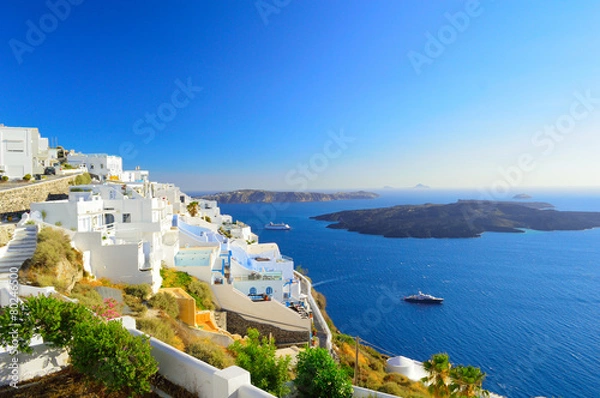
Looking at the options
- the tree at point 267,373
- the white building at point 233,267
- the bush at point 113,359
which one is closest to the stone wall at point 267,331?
the white building at point 233,267

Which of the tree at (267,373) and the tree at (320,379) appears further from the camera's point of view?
the tree at (267,373)

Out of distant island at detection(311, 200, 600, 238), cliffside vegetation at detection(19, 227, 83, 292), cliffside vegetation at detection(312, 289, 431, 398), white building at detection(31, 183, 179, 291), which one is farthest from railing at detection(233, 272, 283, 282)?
distant island at detection(311, 200, 600, 238)

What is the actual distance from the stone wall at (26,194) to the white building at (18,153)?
4339mm

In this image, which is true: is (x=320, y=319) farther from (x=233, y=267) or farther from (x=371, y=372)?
(x=233, y=267)

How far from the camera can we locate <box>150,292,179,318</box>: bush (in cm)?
1208

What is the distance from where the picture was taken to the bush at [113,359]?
484cm

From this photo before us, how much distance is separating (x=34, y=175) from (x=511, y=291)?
49.9 metres

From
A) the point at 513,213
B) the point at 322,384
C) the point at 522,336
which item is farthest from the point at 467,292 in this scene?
the point at 513,213

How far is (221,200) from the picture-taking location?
573ft

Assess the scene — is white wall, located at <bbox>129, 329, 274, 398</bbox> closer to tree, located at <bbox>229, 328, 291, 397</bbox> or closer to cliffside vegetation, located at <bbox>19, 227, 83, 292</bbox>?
tree, located at <bbox>229, 328, 291, 397</bbox>

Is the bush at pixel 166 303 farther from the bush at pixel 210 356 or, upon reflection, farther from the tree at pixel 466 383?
the tree at pixel 466 383

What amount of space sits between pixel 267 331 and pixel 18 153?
2174 cm

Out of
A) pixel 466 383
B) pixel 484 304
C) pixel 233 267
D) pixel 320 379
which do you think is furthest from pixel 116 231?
pixel 484 304

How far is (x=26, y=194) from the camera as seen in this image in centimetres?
1775
